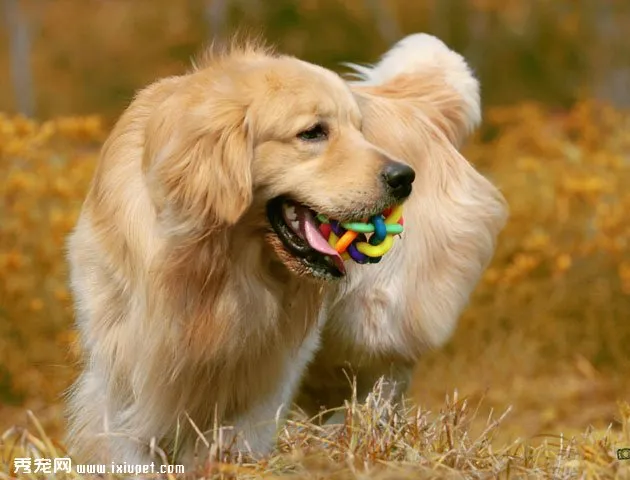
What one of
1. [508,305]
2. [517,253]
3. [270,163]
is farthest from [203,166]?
[517,253]

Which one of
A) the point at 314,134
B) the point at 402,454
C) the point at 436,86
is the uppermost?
the point at 314,134

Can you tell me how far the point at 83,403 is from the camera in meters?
3.58

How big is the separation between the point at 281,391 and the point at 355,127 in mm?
955

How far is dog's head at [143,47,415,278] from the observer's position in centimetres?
305

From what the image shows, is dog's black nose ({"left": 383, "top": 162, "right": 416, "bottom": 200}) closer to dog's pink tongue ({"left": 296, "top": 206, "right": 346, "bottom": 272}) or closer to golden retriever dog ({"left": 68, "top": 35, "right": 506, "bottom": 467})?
golden retriever dog ({"left": 68, "top": 35, "right": 506, "bottom": 467})

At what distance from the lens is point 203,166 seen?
3.04 m

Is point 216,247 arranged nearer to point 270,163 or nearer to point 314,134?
point 270,163

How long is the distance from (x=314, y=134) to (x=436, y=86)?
138 centimetres

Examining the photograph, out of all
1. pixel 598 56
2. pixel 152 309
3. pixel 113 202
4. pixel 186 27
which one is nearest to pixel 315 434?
pixel 152 309

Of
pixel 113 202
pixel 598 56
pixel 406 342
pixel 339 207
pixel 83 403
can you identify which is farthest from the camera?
pixel 598 56

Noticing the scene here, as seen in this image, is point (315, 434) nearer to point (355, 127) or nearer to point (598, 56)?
point (355, 127)

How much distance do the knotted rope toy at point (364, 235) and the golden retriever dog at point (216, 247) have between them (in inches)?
2.0

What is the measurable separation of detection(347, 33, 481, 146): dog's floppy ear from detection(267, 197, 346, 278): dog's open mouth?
118cm

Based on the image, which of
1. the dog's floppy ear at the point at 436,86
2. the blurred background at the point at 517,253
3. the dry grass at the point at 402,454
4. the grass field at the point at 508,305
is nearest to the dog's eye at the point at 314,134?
the blurred background at the point at 517,253
